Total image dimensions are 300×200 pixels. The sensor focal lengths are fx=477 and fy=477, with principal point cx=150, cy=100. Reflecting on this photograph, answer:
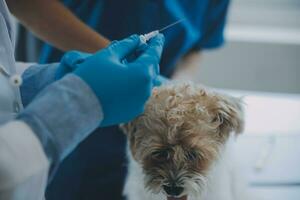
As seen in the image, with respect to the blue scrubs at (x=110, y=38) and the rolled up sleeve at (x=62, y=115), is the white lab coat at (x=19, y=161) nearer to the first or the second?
the rolled up sleeve at (x=62, y=115)

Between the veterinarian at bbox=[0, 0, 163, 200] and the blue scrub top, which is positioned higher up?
the blue scrub top

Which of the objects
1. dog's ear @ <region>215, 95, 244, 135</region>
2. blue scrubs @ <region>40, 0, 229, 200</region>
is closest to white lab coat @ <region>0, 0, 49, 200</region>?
dog's ear @ <region>215, 95, 244, 135</region>

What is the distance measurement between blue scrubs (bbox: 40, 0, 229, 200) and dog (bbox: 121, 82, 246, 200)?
0.78 ft

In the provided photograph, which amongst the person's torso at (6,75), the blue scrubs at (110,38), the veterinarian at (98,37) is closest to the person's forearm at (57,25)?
the veterinarian at (98,37)

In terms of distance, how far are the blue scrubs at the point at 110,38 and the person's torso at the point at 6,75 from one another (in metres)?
0.40

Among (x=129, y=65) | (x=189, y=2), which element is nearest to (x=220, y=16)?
(x=189, y=2)

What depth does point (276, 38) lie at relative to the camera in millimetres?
1980

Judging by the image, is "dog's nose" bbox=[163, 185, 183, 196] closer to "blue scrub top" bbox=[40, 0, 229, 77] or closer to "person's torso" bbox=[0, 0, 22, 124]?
"person's torso" bbox=[0, 0, 22, 124]

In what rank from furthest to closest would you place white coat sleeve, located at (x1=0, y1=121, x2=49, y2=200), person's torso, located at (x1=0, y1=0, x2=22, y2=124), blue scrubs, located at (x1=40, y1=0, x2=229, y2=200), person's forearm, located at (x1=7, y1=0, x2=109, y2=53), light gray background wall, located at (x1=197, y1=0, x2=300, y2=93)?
1. light gray background wall, located at (x1=197, y1=0, x2=300, y2=93)
2. blue scrubs, located at (x1=40, y1=0, x2=229, y2=200)
3. person's forearm, located at (x1=7, y1=0, x2=109, y2=53)
4. person's torso, located at (x1=0, y1=0, x2=22, y2=124)
5. white coat sleeve, located at (x1=0, y1=121, x2=49, y2=200)

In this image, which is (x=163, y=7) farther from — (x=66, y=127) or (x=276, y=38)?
(x=276, y=38)

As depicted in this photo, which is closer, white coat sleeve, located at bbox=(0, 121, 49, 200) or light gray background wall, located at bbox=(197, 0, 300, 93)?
white coat sleeve, located at bbox=(0, 121, 49, 200)

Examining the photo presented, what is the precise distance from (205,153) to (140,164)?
0.42 ft

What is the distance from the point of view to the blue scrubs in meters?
1.11

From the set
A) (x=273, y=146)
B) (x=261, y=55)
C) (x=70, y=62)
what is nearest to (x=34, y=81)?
(x=70, y=62)
